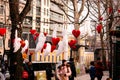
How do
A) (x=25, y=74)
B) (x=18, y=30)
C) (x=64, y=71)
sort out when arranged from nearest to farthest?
1. (x=64, y=71)
2. (x=18, y=30)
3. (x=25, y=74)

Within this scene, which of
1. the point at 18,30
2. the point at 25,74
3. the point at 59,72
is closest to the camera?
the point at 59,72

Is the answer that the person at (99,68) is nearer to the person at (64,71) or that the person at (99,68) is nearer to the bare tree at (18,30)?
the person at (64,71)

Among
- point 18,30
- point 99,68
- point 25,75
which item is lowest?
point 25,75

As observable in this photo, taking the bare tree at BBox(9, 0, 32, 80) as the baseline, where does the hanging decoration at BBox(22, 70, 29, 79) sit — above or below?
below

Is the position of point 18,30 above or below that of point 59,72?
above

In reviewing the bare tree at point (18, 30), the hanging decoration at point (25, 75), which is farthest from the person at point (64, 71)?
the hanging decoration at point (25, 75)

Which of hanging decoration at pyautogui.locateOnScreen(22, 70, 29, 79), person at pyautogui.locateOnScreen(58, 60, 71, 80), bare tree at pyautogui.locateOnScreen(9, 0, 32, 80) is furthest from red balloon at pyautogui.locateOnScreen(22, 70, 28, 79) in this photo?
person at pyautogui.locateOnScreen(58, 60, 71, 80)

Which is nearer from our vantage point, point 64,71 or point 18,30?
point 64,71

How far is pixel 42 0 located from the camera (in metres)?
84.6

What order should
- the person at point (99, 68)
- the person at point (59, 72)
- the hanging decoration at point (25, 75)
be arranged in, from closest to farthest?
1. the person at point (59, 72)
2. the hanging decoration at point (25, 75)
3. the person at point (99, 68)

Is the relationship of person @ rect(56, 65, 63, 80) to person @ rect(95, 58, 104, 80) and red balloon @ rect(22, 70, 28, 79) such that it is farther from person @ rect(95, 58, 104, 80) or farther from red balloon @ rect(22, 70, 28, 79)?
person @ rect(95, 58, 104, 80)

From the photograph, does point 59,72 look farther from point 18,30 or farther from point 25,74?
point 18,30

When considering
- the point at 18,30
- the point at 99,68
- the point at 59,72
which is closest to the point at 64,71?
the point at 59,72

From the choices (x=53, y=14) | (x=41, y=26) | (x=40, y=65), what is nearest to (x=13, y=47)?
(x=40, y=65)
